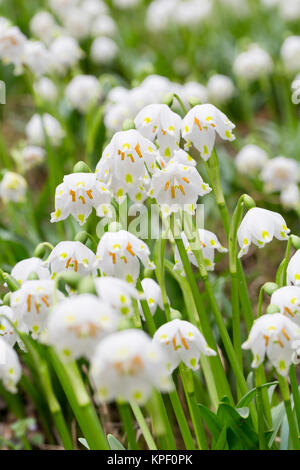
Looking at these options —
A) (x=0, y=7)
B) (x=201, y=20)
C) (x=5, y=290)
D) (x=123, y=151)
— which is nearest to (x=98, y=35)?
(x=201, y=20)

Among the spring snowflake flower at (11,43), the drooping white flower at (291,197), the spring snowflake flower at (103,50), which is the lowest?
the drooping white flower at (291,197)

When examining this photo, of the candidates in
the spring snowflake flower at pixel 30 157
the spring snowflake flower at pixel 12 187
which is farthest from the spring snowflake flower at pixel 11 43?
the spring snowflake flower at pixel 30 157

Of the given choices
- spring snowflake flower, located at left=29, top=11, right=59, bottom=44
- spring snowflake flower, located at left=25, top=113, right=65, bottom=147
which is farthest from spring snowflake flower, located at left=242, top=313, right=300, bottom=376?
spring snowflake flower, located at left=29, top=11, right=59, bottom=44

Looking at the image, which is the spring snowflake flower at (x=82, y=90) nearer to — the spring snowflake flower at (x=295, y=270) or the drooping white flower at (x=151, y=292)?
the drooping white flower at (x=151, y=292)

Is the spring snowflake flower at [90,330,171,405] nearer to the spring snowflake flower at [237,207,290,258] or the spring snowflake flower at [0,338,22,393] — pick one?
the spring snowflake flower at [0,338,22,393]
